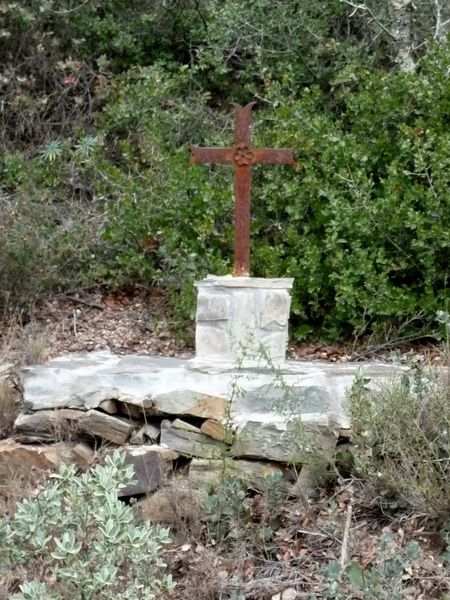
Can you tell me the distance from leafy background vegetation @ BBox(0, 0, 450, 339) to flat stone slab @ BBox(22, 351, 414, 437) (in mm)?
871

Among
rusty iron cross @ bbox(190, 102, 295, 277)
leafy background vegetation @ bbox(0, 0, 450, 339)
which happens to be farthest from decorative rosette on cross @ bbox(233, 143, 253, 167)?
leafy background vegetation @ bbox(0, 0, 450, 339)

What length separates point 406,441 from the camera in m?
3.68

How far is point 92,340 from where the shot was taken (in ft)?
18.2

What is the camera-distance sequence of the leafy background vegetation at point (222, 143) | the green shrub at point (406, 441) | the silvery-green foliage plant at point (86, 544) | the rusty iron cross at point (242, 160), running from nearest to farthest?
the silvery-green foliage plant at point (86, 544)
the green shrub at point (406, 441)
the rusty iron cross at point (242, 160)
the leafy background vegetation at point (222, 143)

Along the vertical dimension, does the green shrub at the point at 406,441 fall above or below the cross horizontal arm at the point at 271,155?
below

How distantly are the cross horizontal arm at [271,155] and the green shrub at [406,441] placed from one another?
1358mm

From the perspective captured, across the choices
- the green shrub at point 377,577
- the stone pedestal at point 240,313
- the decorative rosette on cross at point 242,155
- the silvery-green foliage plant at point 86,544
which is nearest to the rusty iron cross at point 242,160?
the decorative rosette on cross at point 242,155

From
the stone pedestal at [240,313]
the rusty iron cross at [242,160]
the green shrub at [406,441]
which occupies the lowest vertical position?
the green shrub at [406,441]

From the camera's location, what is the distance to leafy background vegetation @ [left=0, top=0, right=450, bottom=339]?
535 centimetres

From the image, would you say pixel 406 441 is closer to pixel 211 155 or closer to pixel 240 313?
pixel 240 313

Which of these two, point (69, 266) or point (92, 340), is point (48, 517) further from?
point (69, 266)

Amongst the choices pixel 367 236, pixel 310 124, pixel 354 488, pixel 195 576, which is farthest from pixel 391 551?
pixel 310 124

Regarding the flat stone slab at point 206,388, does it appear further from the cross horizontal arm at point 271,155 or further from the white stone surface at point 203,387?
the cross horizontal arm at point 271,155

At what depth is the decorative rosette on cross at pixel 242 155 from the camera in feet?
15.1
